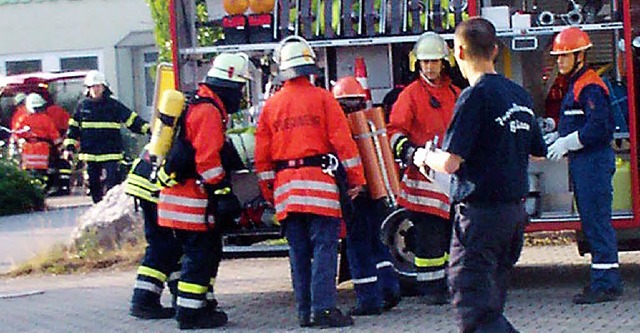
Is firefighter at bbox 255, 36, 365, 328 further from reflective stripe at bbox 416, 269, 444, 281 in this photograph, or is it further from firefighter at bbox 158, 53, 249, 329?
reflective stripe at bbox 416, 269, 444, 281

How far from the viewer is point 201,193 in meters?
8.34

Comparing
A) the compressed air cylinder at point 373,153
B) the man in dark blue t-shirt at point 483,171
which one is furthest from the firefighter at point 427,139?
the man in dark blue t-shirt at point 483,171

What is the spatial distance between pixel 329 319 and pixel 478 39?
2580 mm

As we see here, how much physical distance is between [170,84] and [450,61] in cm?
221

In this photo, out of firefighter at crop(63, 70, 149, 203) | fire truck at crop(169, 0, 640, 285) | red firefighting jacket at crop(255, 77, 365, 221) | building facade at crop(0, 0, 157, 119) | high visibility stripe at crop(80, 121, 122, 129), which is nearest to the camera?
red firefighting jacket at crop(255, 77, 365, 221)

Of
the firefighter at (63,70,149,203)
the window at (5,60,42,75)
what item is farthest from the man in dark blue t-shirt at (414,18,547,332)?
the window at (5,60,42,75)

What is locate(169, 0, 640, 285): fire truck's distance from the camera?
357 inches

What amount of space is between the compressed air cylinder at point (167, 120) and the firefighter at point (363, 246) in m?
1.03

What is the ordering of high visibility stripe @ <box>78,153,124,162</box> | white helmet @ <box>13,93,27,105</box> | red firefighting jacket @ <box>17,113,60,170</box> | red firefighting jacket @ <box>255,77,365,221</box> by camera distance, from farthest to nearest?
1. white helmet @ <box>13,93,27,105</box>
2. red firefighting jacket @ <box>17,113,60,170</box>
3. high visibility stripe @ <box>78,153,124,162</box>
4. red firefighting jacket @ <box>255,77,365,221</box>

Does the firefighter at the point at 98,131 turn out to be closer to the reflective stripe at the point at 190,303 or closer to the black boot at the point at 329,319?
the reflective stripe at the point at 190,303

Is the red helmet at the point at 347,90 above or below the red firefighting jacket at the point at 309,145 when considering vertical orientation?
above

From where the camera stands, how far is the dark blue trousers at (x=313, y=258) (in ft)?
26.6

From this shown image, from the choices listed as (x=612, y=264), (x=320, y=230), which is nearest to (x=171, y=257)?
(x=320, y=230)

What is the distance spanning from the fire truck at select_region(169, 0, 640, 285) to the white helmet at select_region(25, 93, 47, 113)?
9.55m
